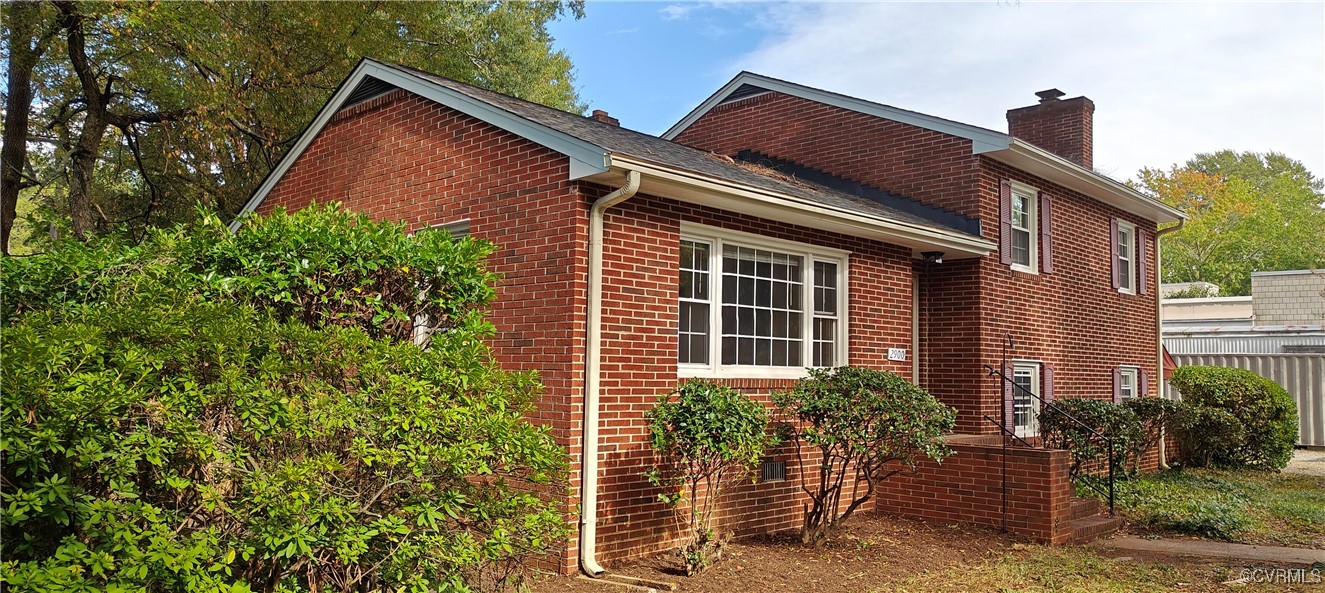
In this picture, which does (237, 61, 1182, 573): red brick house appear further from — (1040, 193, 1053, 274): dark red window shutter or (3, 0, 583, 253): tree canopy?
(3, 0, 583, 253): tree canopy

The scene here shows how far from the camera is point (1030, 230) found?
45.0 ft

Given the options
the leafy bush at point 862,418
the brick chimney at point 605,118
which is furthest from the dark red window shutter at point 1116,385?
the brick chimney at point 605,118

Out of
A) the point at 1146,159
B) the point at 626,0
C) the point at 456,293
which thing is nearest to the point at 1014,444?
the point at 626,0

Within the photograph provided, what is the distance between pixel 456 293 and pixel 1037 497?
21.2ft

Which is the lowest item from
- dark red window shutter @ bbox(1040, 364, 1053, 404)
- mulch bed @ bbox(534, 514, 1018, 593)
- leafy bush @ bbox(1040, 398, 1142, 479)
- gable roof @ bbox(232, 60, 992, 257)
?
mulch bed @ bbox(534, 514, 1018, 593)

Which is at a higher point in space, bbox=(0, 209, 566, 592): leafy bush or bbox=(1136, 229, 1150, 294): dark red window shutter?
bbox=(1136, 229, 1150, 294): dark red window shutter

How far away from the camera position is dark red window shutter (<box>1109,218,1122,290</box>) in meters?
15.7

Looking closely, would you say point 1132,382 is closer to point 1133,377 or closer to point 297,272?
point 1133,377

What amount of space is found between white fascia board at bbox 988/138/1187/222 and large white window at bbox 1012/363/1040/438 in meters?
2.77

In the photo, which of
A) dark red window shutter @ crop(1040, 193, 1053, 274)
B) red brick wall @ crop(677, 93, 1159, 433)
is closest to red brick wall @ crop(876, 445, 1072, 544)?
red brick wall @ crop(677, 93, 1159, 433)

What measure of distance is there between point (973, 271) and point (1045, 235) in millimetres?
2086

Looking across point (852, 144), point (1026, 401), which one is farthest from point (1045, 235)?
point (852, 144)

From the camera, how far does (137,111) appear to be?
1927 cm

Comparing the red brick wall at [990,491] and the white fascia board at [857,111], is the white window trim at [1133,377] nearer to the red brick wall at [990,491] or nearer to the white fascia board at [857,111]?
the white fascia board at [857,111]
